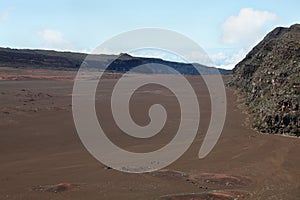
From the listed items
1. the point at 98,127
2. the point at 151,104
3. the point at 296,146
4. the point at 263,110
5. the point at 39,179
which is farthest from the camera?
the point at 151,104

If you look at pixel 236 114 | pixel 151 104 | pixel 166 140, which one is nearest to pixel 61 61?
pixel 151 104

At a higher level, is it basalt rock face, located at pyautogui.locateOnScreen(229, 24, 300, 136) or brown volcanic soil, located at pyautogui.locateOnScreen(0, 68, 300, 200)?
basalt rock face, located at pyautogui.locateOnScreen(229, 24, 300, 136)

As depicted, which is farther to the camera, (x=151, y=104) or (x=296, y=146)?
(x=151, y=104)

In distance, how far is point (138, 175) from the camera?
1230 cm

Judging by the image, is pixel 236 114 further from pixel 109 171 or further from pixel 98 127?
pixel 109 171

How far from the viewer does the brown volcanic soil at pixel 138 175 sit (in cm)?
1066

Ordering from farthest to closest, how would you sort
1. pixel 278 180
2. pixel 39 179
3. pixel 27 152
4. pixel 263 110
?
pixel 263 110 → pixel 27 152 → pixel 278 180 → pixel 39 179

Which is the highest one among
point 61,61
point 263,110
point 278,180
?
point 61,61

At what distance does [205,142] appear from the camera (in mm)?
17750

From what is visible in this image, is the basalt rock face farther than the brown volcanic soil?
Yes

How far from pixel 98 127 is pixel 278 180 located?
10.8 meters

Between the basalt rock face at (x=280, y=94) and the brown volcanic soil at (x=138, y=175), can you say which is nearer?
the brown volcanic soil at (x=138, y=175)

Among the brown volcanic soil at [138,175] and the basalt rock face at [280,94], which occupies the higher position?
the basalt rock face at [280,94]

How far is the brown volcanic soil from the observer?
10.7 meters
